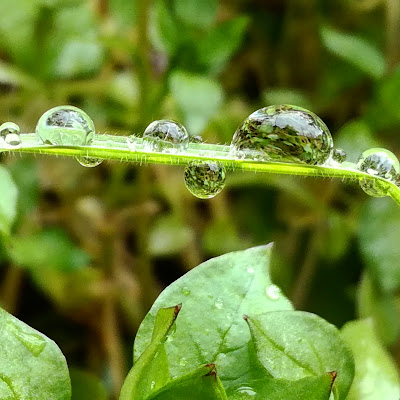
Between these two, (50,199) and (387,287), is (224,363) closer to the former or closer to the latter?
(387,287)

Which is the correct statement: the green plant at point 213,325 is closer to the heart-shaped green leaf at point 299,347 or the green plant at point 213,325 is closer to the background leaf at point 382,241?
the heart-shaped green leaf at point 299,347

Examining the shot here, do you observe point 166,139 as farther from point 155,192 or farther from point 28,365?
point 155,192

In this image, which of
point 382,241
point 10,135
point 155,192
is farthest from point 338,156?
point 155,192

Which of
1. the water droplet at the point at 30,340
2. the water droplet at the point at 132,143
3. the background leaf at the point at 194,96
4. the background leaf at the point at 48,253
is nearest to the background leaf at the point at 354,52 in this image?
the background leaf at the point at 194,96

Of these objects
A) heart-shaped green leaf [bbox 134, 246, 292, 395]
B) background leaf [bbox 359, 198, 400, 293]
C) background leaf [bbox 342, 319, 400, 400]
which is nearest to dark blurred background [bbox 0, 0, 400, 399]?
background leaf [bbox 359, 198, 400, 293]

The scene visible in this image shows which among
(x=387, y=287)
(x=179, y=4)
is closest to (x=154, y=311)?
(x=387, y=287)

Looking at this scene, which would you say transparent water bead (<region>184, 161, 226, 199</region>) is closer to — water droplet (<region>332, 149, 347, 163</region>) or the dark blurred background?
water droplet (<region>332, 149, 347, 163</region>)
